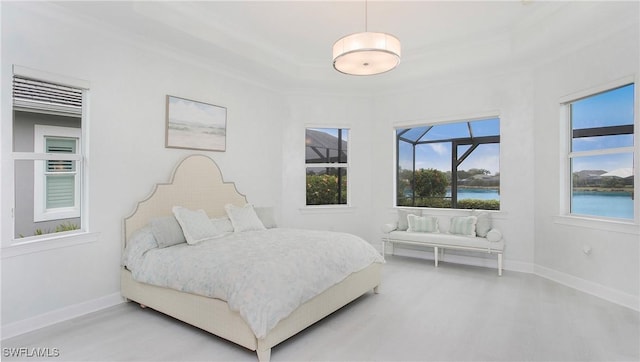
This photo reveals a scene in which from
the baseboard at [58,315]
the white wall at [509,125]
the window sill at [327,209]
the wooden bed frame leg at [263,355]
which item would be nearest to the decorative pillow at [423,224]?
the white wall at [509,125]

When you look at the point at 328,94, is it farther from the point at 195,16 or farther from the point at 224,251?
the point at 224,251

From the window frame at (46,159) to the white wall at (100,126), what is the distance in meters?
0.03

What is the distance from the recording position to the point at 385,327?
283 centimetres

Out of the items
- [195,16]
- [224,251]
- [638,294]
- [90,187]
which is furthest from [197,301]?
[638,294]

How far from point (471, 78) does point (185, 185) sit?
4.35 meters

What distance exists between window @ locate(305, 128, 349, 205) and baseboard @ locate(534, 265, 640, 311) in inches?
123

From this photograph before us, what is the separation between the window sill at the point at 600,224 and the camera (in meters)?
3.33

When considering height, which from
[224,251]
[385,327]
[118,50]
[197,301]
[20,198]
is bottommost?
[385,327]

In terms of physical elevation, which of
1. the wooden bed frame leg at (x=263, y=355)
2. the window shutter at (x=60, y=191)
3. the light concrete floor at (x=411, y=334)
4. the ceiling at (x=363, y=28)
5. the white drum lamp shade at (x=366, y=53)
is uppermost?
the ceiling at (x=363, y=28)

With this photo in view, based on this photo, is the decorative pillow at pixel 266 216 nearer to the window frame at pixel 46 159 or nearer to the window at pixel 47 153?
the window frame at pixel 46 159

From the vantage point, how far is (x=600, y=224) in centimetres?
363

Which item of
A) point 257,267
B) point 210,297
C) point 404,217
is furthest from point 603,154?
point 210,297

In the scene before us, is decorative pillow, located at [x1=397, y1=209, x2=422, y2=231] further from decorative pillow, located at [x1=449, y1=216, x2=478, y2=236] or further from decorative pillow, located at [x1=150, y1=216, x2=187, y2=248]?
decorative pillow, located at [x1=150, y1=216, x2=187, y2=248]

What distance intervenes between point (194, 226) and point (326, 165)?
2923mm
